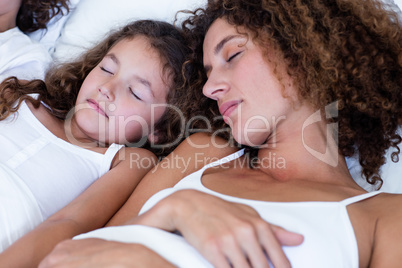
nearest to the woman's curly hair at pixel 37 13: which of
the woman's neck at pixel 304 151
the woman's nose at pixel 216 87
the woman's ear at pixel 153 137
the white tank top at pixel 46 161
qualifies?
the white tank top at pixel 46 161

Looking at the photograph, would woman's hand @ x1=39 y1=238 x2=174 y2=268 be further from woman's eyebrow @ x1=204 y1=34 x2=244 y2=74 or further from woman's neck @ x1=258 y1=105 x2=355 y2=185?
woman's eyebrow @ x1=204 y1=34 x2=244 y2=74

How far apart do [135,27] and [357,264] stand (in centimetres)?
119

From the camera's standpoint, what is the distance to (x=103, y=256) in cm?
82

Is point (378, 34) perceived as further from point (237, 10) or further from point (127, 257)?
point (127, 257)

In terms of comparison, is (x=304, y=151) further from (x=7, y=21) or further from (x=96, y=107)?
(x=7, y=21)

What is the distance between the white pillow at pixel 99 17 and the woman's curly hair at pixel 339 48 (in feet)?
1.89

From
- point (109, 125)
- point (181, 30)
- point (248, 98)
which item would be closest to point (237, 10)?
point (248, 98)

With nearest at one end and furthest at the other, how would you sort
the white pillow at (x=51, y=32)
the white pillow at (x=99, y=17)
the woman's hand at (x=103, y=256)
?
the woman's hand at (x=103, y=256)
the white pillow at (x=99, y=17)
the white pillow at (x=51, y=32)

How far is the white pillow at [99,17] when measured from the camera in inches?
69.2

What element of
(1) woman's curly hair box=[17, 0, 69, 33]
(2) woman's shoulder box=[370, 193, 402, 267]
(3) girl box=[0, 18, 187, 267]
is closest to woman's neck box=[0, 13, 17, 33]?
(1) woman's curly hair box=[17, 0, 69, 33]

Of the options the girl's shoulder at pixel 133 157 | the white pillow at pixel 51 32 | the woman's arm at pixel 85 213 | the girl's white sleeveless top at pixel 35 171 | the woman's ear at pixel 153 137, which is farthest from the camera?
the white pillow at pixel 51 32

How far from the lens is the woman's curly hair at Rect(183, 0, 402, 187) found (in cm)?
118

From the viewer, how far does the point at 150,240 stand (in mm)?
862

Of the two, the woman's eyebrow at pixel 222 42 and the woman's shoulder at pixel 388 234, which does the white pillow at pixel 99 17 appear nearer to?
the woman's eyebrow at pixel 222 42
